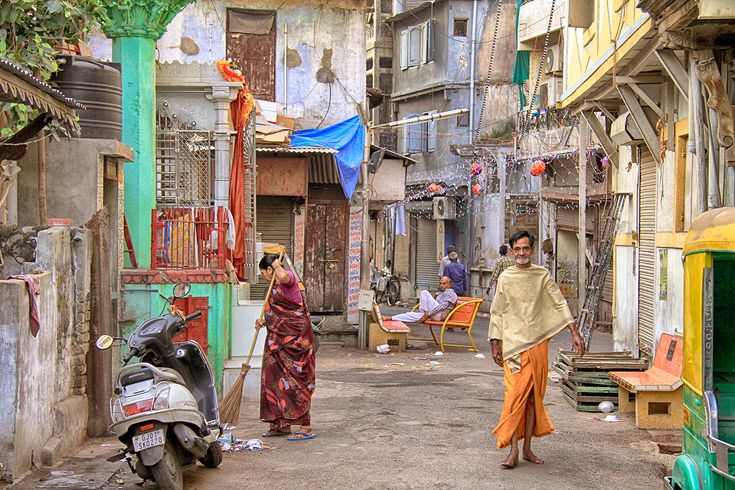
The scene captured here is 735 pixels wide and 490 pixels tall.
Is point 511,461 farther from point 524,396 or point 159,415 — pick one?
point 159,415

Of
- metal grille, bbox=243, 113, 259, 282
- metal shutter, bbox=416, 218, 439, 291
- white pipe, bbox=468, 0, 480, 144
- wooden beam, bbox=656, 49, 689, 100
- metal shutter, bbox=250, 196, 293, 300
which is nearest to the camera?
wooden beam, bbox=656, 49, 689, 100

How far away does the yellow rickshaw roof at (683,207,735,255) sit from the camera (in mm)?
5383

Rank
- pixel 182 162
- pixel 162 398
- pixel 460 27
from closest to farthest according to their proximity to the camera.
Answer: pixel 162 398, pixel 182 162, pixel 460 27

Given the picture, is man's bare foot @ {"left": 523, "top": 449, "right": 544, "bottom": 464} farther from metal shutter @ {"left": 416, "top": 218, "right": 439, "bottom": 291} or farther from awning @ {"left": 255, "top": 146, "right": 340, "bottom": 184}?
metal shutter @ {"left": 416, "top": 218, "right": 439, "bottom": 291}

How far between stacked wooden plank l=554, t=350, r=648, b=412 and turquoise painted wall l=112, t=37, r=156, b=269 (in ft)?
17.0

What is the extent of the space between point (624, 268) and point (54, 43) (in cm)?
838

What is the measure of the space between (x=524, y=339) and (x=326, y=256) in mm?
12751

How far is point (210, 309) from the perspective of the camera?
11453 mm

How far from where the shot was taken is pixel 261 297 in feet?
A: 66.8

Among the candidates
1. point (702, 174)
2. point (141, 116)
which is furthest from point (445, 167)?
point (702, 174)

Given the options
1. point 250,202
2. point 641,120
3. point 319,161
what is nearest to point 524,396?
point 641,120

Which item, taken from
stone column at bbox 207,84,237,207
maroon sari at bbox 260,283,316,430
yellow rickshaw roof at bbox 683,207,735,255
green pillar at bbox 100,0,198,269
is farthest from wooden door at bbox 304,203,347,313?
yellow rickshaw roof at bbox 683,207,735,255

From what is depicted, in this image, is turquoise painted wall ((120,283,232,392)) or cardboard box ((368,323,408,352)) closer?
turquoise painted wall ((120,283,232,392))

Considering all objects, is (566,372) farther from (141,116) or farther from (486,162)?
(486,162)
